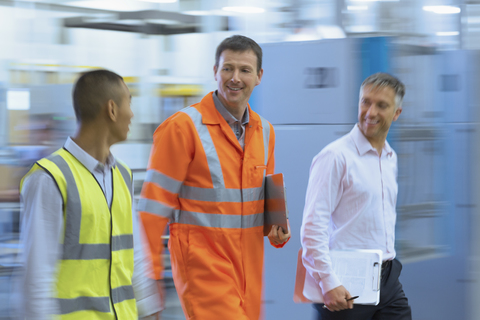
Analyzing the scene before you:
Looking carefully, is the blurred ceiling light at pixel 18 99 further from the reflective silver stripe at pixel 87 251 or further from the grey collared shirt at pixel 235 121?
the reflective silver stripe at pixel 87 251

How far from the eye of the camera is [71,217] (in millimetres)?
1567

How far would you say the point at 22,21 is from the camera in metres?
5.14

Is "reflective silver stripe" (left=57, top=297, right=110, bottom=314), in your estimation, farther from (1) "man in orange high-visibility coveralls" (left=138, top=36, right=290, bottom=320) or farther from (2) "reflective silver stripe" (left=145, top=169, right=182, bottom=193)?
(2) "reflective silver stripe" (left=145, top=169, right=182, bottom=193)

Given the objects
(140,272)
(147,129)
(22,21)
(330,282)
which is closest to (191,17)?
(147,129)

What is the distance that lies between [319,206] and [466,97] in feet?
7.83

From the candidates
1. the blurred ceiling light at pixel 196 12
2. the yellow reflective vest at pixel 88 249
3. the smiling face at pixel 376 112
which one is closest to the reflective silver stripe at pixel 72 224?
the yellow reflective vest at pixel 88 249

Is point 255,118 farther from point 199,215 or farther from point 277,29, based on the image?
point 277,29

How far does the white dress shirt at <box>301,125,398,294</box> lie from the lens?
2488mm

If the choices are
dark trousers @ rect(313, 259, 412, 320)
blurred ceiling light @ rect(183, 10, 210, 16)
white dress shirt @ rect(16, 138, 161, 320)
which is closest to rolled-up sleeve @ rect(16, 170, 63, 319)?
white dress shirt @ rect(16, 138, 161, 320)

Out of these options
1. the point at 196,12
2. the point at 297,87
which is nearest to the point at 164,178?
the point at 297,87

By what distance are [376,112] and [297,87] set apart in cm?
104

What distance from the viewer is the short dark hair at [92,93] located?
1695mm

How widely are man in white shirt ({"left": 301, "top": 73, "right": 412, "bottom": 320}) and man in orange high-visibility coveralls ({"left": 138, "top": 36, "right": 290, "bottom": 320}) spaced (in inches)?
7.4

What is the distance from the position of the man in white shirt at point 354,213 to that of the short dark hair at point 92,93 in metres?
1.11
